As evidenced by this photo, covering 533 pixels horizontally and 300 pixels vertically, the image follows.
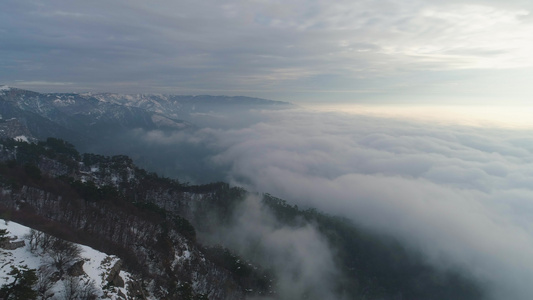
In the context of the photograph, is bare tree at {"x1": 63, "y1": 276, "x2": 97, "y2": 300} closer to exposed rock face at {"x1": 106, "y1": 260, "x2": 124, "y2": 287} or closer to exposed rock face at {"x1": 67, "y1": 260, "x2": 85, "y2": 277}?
exposed rock face at {"x1": 67, "y1": 260, "x2": 85, "y2": 277}

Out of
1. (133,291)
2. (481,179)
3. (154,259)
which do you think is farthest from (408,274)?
(481,179)

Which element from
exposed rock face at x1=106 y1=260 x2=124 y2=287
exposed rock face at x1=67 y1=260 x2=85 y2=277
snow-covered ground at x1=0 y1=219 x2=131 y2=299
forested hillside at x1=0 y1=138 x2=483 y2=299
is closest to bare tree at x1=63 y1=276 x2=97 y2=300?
snow-covered ground at x1=0 y1=219 x2=131 y2=299

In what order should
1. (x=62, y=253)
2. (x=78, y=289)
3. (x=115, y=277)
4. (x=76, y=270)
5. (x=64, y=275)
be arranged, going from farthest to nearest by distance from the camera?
1. (x=115, y=277)
2. (x=62, y=253)
3. (x=76, y=270)
4. (x=64, y=275)
5. (x=78, y=289)

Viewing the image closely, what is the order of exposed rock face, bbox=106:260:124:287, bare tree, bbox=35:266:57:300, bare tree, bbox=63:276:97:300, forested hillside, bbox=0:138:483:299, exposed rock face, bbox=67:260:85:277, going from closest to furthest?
bare tree, bbox=35:266:57:300 < bare tree, bbox=63:276:97:300 < exposed rock face, bbox=67:260:85:277 < exposed rock face, bbox=106:260:124:287 < forested hillside, bbox=0:138:483:299

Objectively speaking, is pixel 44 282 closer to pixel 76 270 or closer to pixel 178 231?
pixel 76 270

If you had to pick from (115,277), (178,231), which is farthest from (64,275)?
(178,231)

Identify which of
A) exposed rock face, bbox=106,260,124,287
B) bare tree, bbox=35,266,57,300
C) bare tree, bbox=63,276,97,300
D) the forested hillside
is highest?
bare tree, bbox=35,266,57,300
